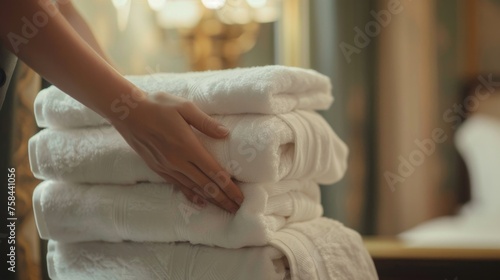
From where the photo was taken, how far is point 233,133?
67 cm

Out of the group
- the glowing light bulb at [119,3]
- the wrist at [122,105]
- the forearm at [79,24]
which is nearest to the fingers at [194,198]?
the wrist at [122,105]

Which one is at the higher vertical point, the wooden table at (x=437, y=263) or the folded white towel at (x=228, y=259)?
the folded white towel at (x=228, y=259)

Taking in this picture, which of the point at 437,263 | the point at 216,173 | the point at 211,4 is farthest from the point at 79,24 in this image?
the point at 211,4

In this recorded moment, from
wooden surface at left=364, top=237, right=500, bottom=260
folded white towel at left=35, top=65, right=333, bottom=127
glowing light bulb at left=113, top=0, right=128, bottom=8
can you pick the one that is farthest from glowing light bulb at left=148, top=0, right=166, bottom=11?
folded white towel at left=35, top=65, right=333, bottom=127

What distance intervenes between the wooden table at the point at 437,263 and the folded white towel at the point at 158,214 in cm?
55

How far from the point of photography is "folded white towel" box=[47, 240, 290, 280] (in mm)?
668

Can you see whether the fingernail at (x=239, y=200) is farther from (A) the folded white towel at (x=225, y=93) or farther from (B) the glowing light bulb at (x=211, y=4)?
(B) the glowing light bulb at (x=211, y=4)

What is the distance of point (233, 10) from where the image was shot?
6.12 feet

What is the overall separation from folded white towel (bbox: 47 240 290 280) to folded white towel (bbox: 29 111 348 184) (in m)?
0.08

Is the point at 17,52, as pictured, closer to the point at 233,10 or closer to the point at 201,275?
the point at 201,275

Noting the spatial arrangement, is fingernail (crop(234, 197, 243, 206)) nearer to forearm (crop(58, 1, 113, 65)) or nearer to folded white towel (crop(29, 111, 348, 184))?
folded white towel (crop(29, 111, 348, 184))

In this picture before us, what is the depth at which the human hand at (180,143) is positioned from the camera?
66 cm

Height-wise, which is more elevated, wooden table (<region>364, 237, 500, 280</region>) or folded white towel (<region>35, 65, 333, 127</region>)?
folded white towel (<region>35, 65, 333, 127</region>)

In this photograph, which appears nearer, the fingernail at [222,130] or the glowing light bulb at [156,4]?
the fingernail at [222,130]
